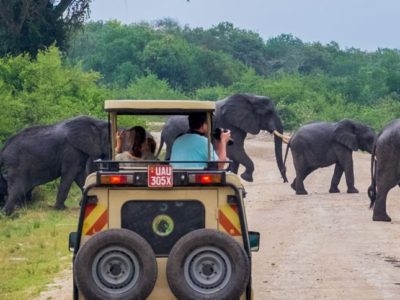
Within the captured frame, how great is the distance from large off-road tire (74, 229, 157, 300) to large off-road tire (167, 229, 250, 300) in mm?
181

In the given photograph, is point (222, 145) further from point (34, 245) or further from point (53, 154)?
point (53, 154)

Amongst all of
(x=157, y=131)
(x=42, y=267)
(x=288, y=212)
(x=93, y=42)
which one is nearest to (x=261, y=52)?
(x=93, y=42)

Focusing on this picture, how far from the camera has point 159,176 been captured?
10.7 metres

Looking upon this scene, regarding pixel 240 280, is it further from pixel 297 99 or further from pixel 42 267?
pixel 297 99

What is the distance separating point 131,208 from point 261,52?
98257 mm

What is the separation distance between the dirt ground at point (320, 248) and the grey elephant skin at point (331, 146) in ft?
1.85

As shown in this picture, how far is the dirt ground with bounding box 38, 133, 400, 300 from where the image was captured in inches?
522

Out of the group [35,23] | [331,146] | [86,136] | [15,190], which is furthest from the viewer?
[35,23]

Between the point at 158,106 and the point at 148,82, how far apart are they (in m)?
54.0

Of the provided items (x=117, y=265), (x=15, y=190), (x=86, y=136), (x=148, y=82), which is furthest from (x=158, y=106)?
(x=148, y=82)

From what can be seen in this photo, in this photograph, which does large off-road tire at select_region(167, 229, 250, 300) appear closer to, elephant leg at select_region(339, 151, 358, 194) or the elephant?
the elephant

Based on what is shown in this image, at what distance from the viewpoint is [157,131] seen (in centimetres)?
4825

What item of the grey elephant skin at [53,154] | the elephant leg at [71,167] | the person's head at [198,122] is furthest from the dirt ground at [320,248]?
the elephant leg at [71,167]

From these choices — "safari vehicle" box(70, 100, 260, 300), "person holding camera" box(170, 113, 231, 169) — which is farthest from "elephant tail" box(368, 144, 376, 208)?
"safari vehicle" box(70, 100, 260, 300)
